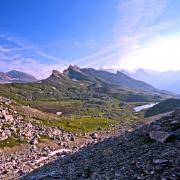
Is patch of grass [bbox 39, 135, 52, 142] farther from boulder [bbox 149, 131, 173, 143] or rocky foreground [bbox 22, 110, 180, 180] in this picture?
boulder [bbox 149, 131, 173, 143]

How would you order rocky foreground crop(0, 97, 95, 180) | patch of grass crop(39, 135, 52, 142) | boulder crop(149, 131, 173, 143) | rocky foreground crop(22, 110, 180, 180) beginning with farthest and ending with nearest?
patch of grass crop(39, 135, 52, 142), rocky foreground crop(0, 97, 95, 180), boulder crop(149, 131, 173, 143), rocky foreground crop(22, 110, 180, 180)

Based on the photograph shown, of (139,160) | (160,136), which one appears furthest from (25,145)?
(139,160)

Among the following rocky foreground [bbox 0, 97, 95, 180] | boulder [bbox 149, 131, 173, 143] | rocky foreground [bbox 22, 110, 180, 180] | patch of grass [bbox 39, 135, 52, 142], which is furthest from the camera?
patch of grass [bbox 39, 135, 52, 142]

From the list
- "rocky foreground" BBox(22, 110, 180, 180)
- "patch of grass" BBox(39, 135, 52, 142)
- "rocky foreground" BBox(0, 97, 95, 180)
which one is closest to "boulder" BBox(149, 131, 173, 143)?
"rocky foreground" BBox(22, 110, 180, 180)

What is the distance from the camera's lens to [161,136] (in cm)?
3509

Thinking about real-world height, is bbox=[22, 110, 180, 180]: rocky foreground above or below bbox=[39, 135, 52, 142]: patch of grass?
below

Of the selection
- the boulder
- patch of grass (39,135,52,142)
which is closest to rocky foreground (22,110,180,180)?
the boulder

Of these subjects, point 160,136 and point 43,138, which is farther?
point 43,138

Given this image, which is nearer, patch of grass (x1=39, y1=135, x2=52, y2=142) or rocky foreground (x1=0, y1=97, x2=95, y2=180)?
rocky foreground (x1=0, y1=97, x2=95, y2=180)

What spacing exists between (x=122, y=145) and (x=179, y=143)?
10.0 m

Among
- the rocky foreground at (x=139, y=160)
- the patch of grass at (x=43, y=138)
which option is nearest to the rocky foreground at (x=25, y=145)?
the patch of grass at (x=43, y=138)

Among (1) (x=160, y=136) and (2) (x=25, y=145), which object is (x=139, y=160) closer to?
(1) (x=160, y=136)

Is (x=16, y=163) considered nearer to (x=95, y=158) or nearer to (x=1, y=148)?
(x=1, y=148)

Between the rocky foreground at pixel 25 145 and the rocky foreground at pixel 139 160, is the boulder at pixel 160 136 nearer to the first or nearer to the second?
the rocky foreground at pixel 139 160
